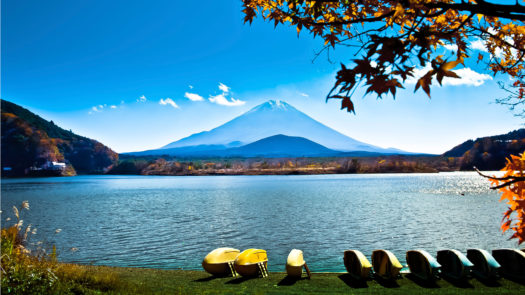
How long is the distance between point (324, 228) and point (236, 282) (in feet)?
58.5

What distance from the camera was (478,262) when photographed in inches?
415

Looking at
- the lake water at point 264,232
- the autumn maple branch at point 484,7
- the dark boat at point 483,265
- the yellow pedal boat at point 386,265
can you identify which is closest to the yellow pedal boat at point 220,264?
the lake water at point 264,232

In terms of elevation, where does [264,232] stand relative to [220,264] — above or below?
below

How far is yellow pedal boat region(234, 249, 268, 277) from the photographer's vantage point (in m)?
11.5

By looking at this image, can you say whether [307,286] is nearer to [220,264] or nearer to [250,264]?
[250,264]

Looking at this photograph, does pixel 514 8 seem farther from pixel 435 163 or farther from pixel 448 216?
pixel 435 163

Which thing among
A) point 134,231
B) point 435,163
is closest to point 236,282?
point 134,231

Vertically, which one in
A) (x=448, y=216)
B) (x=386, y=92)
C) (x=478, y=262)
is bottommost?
(x=448, y=216)

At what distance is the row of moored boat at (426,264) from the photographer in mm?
10195

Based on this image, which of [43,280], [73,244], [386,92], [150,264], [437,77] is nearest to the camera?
[437,77]

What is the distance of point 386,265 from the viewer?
1067 cm

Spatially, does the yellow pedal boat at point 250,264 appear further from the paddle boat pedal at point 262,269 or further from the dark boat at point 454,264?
the dark boat at point 454,264

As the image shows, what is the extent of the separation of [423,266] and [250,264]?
515cm

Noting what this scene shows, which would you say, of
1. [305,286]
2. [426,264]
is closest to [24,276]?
[305,286]
